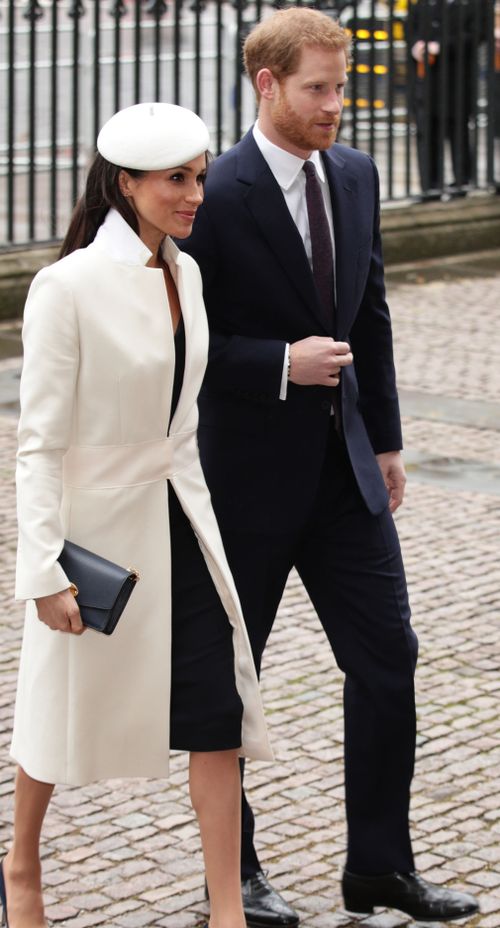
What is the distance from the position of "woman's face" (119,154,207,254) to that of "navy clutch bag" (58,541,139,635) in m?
0.63

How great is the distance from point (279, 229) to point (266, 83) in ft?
0.94

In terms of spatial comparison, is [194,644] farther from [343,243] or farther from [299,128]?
[299,128]

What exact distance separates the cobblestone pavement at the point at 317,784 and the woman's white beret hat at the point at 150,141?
5.12ft

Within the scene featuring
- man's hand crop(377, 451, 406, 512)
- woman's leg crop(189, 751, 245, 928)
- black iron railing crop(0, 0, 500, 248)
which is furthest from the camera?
black iron railing crop(0, 0, 500, 248)

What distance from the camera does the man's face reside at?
357cm

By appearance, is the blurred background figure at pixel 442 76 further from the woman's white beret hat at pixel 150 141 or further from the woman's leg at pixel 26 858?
the woman's leg at pixel 26 858

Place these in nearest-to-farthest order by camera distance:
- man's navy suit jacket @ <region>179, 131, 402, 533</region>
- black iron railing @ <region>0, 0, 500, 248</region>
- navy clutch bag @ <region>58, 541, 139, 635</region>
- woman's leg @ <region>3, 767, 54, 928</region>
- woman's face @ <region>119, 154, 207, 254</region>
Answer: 1. navy clutch bag @ <region>58, 541, 139, 635</region>
2. woman's face @ <region>119, 154, 207, 254</region>
3. woman's leg @ <region>3, 767, 54, 928</region>
4. man's navy suit jacket @ <region>179, 131, 402, 533</region>
5. black iron railing @ <region>0, 0, 500, 248</region>

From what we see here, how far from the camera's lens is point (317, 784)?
15.0ft

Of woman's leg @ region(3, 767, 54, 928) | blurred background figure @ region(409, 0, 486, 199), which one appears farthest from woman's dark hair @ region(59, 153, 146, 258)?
blurred background figure @ region(409, 0, 486, 199)

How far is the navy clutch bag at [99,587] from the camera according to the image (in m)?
3.25

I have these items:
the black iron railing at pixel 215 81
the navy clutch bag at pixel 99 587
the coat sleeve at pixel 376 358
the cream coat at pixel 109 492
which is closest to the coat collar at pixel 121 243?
the cream coat at pixel 109 492

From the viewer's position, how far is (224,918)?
136 inches

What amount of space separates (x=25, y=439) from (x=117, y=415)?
173 millimetres

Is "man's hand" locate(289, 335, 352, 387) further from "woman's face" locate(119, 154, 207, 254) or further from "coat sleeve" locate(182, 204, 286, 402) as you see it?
Answer: "woman's face" locate(119, 154, 207, 254)
